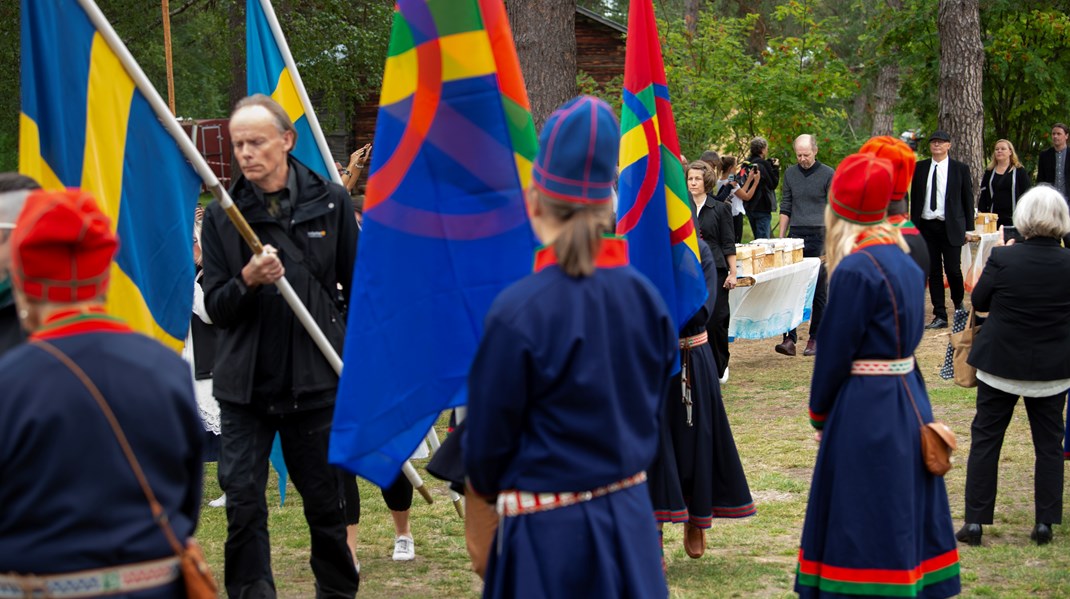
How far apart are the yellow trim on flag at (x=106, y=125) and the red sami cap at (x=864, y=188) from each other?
2.74m

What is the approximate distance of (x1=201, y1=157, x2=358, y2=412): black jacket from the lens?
5078 mm

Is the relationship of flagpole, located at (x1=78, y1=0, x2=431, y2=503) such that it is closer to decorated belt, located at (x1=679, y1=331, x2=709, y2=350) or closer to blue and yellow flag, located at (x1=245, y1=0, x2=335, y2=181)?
blue and yellow flag, located at (x1=245, y1=0, x2=335, y2=181)

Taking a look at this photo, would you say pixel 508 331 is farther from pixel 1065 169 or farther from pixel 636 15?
pixel 1065 169

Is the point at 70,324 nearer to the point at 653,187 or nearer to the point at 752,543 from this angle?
the point at 653,187

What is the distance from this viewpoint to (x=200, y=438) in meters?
3.16

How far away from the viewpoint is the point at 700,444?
21.2 feet

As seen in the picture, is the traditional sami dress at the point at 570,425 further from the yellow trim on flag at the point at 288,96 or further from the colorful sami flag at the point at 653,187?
the yellow trim on flag at the point at 288,96

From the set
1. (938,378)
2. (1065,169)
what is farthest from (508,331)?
(1065,169)

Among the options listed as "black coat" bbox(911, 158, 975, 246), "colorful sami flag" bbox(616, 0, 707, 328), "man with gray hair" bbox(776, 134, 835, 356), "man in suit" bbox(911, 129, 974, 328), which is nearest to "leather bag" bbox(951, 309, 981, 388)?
"colorful sami flag" bbox(616, 0, 707, 328)

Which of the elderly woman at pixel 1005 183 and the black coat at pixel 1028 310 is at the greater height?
the elderly woman at pixel 1005 183

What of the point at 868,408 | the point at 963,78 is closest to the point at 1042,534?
the point at 868,408

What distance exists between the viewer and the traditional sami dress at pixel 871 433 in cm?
465

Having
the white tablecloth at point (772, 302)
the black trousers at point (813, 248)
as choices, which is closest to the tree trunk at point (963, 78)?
the black trousers at point (813, 248)

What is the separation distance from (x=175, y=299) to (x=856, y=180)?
8.88ft
